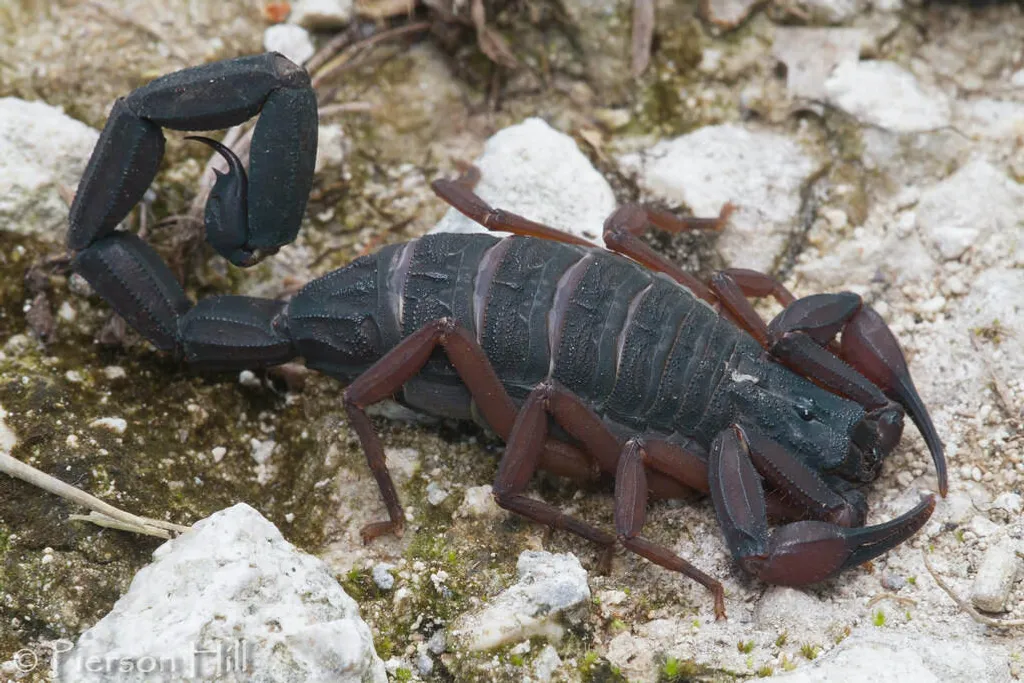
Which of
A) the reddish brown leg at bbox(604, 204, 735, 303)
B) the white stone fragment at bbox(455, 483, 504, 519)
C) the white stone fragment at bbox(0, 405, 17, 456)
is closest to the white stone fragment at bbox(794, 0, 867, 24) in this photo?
the reddish brown leg at bbox(604, 204, 735, 303)

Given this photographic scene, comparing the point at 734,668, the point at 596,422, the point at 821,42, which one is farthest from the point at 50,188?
the point at 821,42

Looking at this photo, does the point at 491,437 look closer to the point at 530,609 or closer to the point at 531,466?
the point at 531,466

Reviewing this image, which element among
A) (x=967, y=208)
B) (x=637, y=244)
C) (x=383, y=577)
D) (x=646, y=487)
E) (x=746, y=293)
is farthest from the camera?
(x=967, y=208)

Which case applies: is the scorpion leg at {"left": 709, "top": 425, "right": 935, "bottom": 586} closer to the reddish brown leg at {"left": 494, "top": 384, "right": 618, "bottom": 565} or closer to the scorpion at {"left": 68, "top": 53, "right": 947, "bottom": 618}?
the scorpion at {"left": 68, "top": 53, "right": 947, "bottom": 618}

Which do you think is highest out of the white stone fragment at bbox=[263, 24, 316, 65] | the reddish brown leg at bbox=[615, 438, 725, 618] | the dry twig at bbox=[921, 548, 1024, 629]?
the white stone fragment at bbox=[263, 24, 316, 65]

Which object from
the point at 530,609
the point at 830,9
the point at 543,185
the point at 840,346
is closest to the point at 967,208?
the point at 840,346

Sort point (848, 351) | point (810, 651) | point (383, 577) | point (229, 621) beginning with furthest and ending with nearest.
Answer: point (848, 351)
point (383, 577)
point (810, 651)
point (229, 621)

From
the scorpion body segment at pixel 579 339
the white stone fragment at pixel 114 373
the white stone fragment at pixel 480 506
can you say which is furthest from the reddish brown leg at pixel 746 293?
the white stone fragment at pixel 114 373
